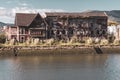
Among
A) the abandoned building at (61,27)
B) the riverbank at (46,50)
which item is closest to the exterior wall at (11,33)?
the abandoned building at (61,27)

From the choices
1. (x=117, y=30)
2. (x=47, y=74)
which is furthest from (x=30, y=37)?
(x=47, y=74)

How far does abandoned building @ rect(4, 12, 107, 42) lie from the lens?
4562 inches

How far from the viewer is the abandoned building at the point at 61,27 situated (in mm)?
115875

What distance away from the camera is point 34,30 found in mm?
116000

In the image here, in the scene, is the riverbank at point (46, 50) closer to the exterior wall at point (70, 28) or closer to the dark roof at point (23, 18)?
the dark roof at point (23, 18)

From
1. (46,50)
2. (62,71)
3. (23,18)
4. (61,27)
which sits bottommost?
(62,71)

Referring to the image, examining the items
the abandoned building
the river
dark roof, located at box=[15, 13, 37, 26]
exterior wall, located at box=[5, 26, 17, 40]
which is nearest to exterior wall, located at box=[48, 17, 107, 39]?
the abandoned building

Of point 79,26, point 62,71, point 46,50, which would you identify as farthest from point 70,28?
point 62,71

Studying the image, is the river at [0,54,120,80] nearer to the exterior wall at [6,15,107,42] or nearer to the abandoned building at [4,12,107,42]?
the abandoned building at [4,12,107,42]

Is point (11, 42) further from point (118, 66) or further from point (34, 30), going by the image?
point (118, 66)

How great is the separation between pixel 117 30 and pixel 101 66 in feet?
189

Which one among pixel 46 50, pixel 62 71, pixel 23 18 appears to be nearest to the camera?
pixel 62 71

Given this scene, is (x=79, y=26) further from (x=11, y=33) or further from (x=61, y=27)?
(x=11, y=33)

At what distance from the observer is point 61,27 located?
404 ft
